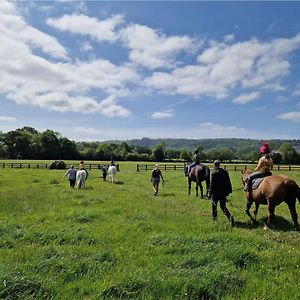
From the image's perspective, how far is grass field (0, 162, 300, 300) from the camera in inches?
227

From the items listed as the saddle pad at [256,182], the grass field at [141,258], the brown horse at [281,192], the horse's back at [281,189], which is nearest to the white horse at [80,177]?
the grass field at [141,258]

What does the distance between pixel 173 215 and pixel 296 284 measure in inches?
264

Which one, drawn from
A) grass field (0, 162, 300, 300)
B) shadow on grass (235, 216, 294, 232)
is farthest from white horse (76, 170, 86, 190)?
shadow on grass (235, 216, 294, 232)

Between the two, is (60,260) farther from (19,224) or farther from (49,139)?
(49,139)

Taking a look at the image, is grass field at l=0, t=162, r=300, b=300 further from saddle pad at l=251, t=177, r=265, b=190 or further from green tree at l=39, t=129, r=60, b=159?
green tree at l=39, t=129, r=60, b=159

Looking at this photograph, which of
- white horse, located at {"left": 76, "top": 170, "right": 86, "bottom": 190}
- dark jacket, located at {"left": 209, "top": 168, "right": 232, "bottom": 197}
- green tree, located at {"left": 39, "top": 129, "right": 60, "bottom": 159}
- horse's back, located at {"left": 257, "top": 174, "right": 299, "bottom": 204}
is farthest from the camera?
green tree, located at {"left": 39, "top": 129, "right": 60, "bottom": 159}

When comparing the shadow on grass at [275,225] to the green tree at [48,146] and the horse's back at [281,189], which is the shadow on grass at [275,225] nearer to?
the horse's back at [281,189]

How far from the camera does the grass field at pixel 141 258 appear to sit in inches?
227

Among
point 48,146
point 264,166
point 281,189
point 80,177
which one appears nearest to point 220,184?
point 264,166

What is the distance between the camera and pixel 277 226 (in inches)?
442

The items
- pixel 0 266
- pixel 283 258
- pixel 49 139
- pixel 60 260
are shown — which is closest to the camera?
pixel 0 266

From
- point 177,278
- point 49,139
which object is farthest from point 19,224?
point 49,139

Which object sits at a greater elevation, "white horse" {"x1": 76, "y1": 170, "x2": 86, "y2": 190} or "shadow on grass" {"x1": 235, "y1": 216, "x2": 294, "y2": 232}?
"white horse" {"x1": 76, "y1": 170, "x2": 86, "y2": 190}

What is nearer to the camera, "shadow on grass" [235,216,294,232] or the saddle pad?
"shadow on grass" [235,216,294,232]
